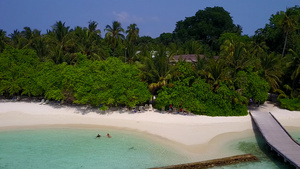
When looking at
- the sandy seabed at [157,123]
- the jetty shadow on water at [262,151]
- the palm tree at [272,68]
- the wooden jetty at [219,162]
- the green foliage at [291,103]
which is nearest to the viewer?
the wooden jetty at [219,162]

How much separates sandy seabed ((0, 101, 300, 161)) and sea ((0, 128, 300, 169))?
76 cm

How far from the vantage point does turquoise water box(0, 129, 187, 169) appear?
1371 cm

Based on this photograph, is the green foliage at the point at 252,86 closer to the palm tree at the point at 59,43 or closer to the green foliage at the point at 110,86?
the green foliage at the point at 110,86

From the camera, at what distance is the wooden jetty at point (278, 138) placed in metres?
13.4

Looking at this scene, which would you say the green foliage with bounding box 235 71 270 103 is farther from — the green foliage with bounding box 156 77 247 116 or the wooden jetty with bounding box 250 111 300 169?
the wooden jetty with bounding box 250 111 300 169

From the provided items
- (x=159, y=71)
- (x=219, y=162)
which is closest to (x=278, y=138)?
(x=219, y=162)

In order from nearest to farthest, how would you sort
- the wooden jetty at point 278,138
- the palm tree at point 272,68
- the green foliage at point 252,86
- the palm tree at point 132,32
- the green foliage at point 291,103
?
the wooden jetty at point 278,138 → the green foliage at point 252,86 → the green foliage at point 291,103 → the palm tree at point 272,68 → the palm tree at point 132,32

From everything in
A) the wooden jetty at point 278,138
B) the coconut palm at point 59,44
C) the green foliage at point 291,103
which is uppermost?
the coconut palm at point 59,44

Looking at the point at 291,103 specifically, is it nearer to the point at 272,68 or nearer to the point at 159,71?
the point at 272,68

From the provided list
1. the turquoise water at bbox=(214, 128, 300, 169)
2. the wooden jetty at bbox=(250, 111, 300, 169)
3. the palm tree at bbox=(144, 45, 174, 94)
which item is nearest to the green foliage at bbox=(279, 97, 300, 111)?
the wooden jetty at bbox=(250, 111, 300, 169)

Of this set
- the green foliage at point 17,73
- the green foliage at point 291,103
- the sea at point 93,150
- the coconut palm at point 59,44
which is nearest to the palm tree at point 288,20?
the green foliage at point 291,103

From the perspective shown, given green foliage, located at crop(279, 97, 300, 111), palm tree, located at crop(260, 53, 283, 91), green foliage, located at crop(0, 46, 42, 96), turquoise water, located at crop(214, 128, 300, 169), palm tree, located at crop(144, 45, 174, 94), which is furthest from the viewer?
palm tree, located at crop(260, 53, 283, 91)

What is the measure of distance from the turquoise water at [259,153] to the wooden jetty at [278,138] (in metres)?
0.56

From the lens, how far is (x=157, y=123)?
64.6ft
